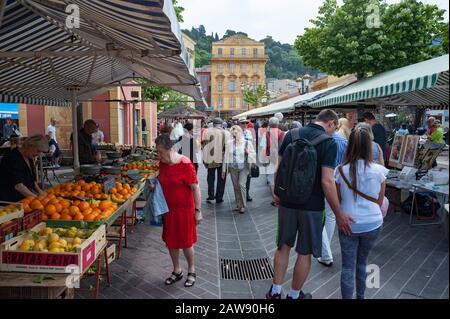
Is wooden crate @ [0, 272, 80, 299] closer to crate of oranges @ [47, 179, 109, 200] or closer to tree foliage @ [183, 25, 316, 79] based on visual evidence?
crate of oranges @ [47, 179, 109, 200]

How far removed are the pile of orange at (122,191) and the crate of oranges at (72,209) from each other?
1.42ft

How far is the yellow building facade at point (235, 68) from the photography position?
7394 centimetres

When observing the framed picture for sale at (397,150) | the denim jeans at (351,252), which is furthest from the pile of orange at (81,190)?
the framed picture for sale at (397,150)

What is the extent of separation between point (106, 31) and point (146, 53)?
101 centimetres

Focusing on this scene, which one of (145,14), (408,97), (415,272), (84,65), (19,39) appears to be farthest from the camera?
(408,97)

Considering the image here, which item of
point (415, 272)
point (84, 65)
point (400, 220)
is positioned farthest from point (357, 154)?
point (84, 65)

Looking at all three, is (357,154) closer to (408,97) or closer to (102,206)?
(102,206)

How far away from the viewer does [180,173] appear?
3840mm

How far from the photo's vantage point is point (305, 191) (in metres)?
3.18

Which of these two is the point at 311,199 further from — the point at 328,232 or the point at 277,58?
the point at 277,58

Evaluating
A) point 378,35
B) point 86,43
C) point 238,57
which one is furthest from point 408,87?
point 238,57

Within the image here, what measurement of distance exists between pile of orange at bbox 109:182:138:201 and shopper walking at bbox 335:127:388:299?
2763mm

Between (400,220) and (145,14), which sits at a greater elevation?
(145,14)
